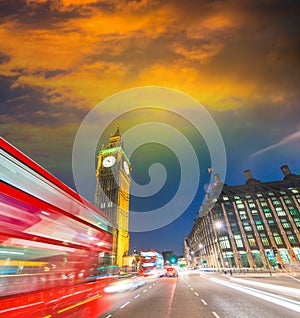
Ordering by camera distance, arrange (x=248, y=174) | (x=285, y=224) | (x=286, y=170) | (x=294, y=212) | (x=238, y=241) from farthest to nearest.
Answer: (x=248, y=174) → (x=286, y=170) → (x=294, y=212) → (x=285, y=224) → (x=238, y=241)

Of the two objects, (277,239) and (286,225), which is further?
(286,225)

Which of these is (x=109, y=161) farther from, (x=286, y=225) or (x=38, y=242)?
(x=38, y=242)

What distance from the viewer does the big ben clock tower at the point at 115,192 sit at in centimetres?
8072

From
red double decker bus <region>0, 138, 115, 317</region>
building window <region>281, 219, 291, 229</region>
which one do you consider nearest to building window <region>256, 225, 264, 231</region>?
building window <region>281, 219, 291, 229</region>

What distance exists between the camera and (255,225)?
2603 inches

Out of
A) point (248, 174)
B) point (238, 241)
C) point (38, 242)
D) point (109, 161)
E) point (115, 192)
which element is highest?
point (109, 161)

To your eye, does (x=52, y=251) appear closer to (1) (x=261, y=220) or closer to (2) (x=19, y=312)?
(2) (x=19, y=312)

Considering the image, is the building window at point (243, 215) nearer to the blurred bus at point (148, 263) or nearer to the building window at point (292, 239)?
the building window at point (292, 239)

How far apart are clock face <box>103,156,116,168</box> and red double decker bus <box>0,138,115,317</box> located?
8866cm

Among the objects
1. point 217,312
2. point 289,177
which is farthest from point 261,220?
point 217,312

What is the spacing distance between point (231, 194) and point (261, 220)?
45.7 feet

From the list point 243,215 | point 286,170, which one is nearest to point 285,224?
point 243,215

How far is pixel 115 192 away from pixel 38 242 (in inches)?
3222

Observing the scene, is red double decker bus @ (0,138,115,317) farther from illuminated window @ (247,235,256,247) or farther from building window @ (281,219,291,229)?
building window @ (281,219,291,229)
